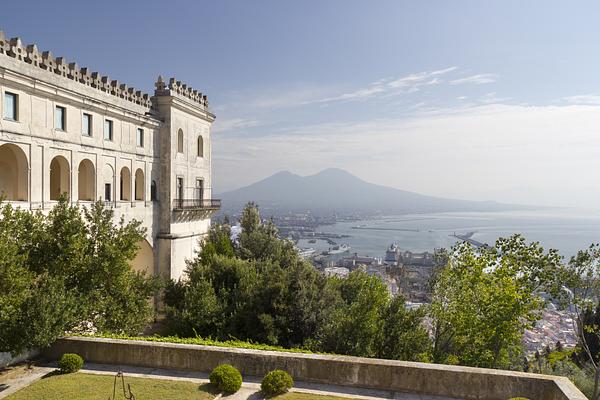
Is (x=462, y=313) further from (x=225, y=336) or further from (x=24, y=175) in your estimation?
(x=24, y=175)

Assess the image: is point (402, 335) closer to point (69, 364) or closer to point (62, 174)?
point (69, 364)

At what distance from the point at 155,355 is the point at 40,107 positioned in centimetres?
1450

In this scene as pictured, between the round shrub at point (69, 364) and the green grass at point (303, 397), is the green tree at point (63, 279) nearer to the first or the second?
the round shrub at point (69, 364)

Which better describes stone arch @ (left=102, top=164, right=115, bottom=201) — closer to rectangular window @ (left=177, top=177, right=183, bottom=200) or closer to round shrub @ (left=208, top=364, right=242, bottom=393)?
rectangular window @ (left=177, top=177, right=183, bottom=200)

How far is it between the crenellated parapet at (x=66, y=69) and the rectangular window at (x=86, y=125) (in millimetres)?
1914

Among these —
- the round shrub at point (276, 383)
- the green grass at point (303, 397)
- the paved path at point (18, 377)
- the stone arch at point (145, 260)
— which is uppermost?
the stone arch at point (145, 260)

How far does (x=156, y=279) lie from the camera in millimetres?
18938

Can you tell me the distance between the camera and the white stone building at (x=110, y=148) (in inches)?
760

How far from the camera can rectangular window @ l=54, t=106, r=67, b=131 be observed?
20969 mm

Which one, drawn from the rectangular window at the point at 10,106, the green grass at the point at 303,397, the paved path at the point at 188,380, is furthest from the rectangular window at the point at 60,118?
the green grass at the point at 303,397

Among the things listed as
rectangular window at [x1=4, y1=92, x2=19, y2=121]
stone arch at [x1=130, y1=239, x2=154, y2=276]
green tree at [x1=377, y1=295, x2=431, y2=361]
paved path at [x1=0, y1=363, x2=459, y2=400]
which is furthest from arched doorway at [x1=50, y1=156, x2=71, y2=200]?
green tree at [x1=377, y1=295, x2=431, y2=361]

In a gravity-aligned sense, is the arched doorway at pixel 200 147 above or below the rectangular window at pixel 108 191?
above

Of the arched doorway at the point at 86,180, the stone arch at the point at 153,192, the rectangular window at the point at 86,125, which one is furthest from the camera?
the stone arch at the point at 153,192

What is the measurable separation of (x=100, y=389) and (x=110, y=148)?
58.7 ft
